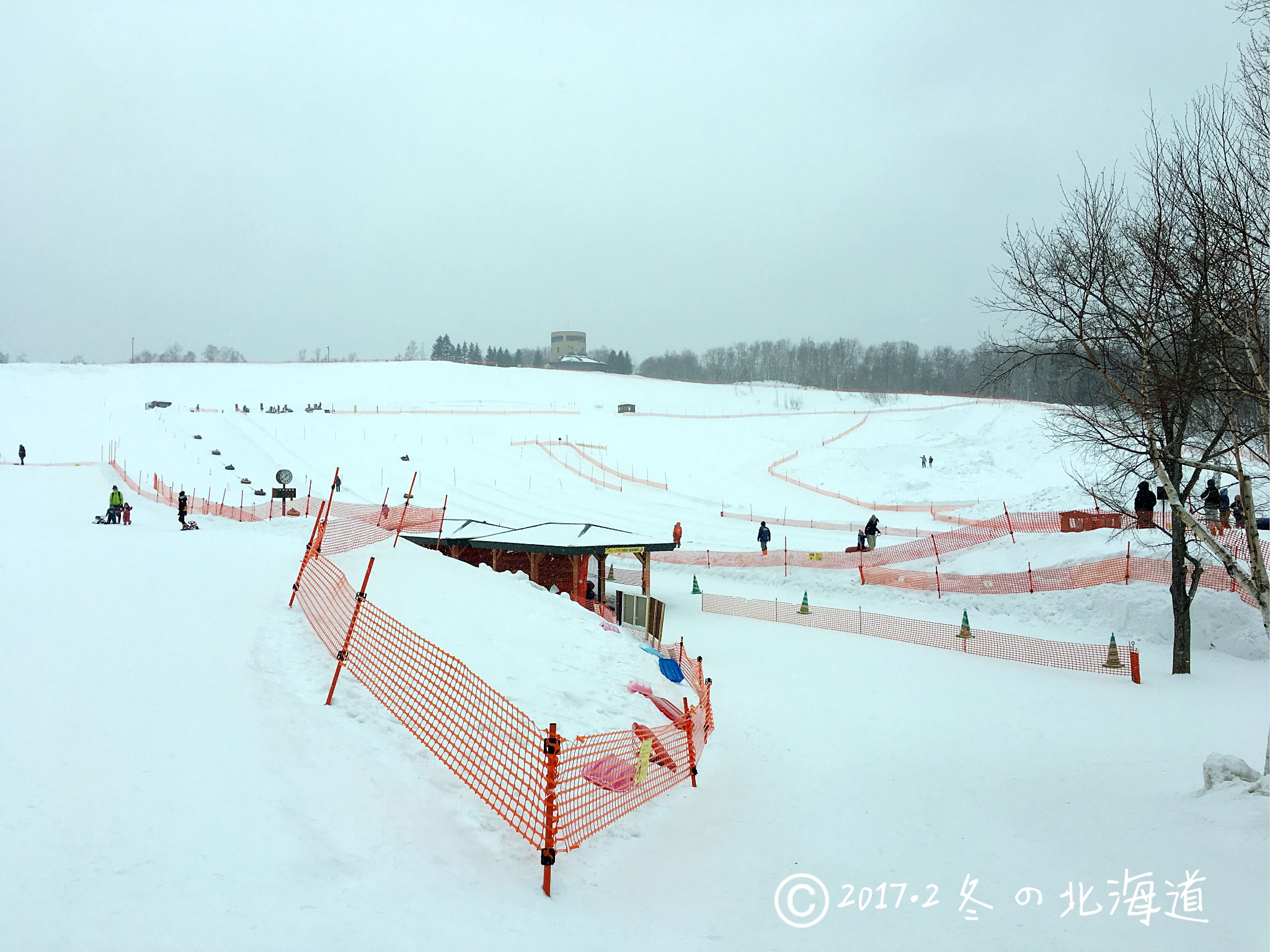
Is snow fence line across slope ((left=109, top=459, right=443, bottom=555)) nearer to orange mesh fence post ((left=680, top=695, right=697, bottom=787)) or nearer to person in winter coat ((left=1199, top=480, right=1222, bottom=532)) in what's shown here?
orange mesh fence post ((left=680, top=695, right=697, bottom=787))

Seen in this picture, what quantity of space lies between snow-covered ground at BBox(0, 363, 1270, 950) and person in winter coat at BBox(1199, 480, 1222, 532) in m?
2.03

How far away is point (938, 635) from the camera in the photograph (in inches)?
763

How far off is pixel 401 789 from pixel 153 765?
204 centimetres

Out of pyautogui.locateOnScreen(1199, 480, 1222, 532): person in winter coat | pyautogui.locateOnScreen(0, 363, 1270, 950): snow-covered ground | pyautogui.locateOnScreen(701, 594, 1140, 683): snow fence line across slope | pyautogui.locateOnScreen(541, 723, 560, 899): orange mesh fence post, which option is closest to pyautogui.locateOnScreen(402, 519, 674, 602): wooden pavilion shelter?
pyautogui.locateOnScreen(0, 363, 1270, 950): snow-covered ground

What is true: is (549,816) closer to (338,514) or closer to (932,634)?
(932,634)

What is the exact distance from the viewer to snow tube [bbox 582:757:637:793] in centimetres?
802

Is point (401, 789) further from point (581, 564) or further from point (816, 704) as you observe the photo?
point (581, 564)

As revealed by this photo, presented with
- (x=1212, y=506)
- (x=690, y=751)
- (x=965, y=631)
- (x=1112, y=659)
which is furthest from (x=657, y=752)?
(x=1212, y=506)

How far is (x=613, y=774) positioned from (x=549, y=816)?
1.83 m

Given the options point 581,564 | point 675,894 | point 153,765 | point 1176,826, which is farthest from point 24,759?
point 581,564

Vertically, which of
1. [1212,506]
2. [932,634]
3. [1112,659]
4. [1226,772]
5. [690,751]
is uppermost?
[1212,506]

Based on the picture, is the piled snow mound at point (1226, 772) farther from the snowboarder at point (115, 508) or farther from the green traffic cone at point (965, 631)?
the snowboarder at point (115, 508)

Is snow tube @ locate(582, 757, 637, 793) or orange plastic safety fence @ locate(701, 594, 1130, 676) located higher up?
snow tube @ locate(582, 757, 637, 793)

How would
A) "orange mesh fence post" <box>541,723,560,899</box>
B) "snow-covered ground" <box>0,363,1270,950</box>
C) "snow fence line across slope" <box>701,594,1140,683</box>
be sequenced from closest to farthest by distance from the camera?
"snow-covered ground" <box>0,363,1270,950</box> → "orange mesh fence post" <box>541,723,560,899</box> → "snow fence line across slope" <box>701,594,1140,683</box>
